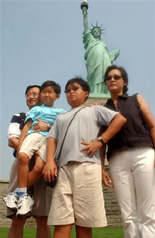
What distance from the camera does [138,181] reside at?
253 centimetres

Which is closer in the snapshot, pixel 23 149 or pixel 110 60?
pixel 23 149

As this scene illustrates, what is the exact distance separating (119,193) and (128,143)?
1.33ft

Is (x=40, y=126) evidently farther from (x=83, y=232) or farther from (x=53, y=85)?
(x=83, y=232)

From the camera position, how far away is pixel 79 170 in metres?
2.47

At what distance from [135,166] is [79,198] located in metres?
0.52

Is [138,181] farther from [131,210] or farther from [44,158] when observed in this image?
[44,158]

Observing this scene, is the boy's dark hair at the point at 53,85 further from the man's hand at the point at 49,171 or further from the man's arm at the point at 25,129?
the man's hand at the point at 49,171

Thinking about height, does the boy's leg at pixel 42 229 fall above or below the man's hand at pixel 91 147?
below

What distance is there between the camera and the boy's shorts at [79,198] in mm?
2387

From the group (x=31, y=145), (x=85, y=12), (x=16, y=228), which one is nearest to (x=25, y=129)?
(x=31, y=145)

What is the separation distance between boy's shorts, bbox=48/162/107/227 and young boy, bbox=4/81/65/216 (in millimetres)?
273

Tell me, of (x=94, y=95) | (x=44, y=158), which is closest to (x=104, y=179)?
(x=44, y=158)

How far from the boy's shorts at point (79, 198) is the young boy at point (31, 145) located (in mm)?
273

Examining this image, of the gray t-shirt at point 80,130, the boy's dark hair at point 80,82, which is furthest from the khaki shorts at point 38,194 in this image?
the boy's dark hair at point 80,82
